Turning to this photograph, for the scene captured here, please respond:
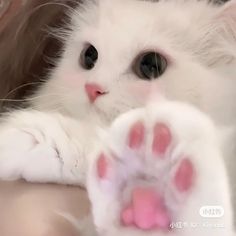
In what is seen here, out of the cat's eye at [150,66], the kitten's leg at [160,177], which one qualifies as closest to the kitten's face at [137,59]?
the cat's eye at [150,66]

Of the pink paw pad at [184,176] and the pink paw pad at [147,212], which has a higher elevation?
the pink paw pad at [184,176]

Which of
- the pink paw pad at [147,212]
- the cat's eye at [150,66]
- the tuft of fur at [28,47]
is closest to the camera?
the pink paw pad at [147,212]

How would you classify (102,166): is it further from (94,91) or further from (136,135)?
(94,91)

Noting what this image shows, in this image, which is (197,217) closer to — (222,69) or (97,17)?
(222,69)

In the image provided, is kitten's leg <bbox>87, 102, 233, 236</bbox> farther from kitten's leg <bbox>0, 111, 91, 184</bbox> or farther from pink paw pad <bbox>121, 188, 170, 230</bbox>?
kitten's leg <bbox>0, 111, 91, 184</bbox>

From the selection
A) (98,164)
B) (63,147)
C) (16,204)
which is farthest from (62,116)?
(98,164)

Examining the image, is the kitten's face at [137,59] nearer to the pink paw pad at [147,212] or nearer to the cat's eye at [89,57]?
the cat's eye at [89,57]

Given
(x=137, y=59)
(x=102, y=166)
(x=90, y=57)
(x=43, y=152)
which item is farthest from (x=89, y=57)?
(x=102, y=166)
